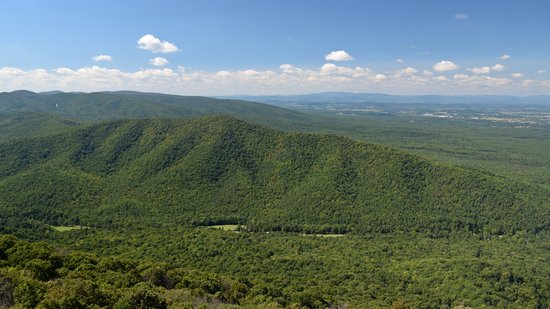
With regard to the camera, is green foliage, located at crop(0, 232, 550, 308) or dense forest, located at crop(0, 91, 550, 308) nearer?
green foliage, located at crop(0, 232, 550, 308)

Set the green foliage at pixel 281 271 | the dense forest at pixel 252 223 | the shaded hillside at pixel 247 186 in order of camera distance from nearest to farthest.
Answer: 1. the green foliage at pixel 281 271
2. the dense forest at pixel 252 223
3. the shaded hillside at pixel 247 186

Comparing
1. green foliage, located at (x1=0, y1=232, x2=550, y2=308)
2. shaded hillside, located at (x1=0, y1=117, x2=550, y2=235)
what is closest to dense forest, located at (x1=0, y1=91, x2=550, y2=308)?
green foliage, located at (x1=0, y1=232, x2=550, y2=308)

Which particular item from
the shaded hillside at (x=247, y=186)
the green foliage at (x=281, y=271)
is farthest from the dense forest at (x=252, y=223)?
the shaded hillside at (x=247, y=186)

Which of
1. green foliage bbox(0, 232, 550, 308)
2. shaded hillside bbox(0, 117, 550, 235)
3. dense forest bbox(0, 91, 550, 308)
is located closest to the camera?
green foliage bbox(0, 232, 550, 308)

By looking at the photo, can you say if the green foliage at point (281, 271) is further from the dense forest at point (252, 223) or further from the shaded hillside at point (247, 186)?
the shaded hillside at point (247, 186)

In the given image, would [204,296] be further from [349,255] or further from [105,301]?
[349,255]

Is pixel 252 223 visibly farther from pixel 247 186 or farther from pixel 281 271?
pixel 281 271

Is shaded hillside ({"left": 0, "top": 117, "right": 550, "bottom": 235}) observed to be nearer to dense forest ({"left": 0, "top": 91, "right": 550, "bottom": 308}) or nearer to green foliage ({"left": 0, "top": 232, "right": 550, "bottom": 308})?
dense forest ({"left": 0, "top": 91, "right": 550, "bottom": 308})

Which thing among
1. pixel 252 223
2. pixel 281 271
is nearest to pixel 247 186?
pixel 252 223
